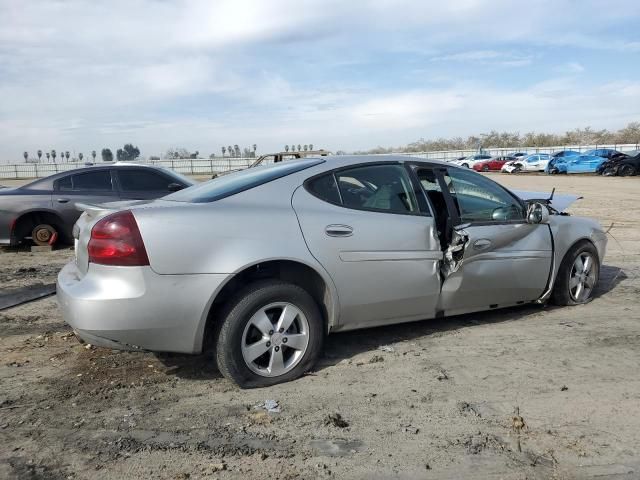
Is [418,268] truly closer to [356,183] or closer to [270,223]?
[356,183]

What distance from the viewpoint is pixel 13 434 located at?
320 centimetres

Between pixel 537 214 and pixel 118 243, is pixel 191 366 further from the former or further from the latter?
pixel 537 214

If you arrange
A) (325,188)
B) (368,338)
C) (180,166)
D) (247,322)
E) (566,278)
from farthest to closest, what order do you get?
(180,166), (566,278), (368,338), (325,188), (247,322)

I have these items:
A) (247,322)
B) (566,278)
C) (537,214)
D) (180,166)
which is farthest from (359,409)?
(180,166)

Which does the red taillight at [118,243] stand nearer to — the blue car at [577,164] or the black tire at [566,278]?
the black tire at [566,278]

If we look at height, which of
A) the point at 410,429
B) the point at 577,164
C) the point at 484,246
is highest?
the point at 484,246

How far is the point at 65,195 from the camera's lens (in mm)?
9016

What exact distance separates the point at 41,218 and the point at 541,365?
7.96 metres

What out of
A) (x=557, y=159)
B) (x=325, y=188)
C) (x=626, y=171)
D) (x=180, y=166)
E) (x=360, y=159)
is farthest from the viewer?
(x=180, y=166)

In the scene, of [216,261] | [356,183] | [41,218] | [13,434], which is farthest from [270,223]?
[41,218]

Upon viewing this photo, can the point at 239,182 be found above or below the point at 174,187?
above

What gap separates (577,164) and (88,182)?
35.0 metres

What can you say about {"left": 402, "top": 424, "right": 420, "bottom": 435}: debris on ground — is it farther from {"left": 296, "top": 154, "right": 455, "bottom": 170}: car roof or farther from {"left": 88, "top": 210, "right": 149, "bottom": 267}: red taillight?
{"left": 296, "top": 154, "right": 455, "bottom": 170}: car roof

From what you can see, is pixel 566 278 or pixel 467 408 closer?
pixel 467 408
